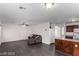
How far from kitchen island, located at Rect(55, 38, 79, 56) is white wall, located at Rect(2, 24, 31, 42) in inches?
254

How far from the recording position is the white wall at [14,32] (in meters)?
9.81

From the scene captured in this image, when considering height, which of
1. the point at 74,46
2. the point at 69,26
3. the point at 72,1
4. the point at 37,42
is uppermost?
the point at 72,1

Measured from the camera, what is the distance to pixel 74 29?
285 inches

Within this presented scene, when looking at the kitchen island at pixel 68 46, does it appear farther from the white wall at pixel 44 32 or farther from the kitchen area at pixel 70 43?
the white wall at pixel 44 32

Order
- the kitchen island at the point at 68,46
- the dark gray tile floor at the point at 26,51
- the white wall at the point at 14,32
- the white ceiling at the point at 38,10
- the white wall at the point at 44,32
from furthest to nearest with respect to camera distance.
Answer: the white wall at the point at 14,32
the white wall at the point at 44,32
the dark gray tile floor at the point at 26,51
the kitchen island at the point at 68,46
the white ceiling at the point at 38,10

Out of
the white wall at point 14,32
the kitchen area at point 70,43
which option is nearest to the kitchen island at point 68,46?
the kitchen area at point 70,43

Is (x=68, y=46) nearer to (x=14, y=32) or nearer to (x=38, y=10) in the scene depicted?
(x=38, y=10)

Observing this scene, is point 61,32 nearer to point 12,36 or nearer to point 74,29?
point 74,29

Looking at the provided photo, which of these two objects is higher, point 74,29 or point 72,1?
point 72,1

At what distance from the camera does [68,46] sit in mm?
5223

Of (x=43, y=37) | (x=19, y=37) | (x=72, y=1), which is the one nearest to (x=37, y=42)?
(x=43, y=37)

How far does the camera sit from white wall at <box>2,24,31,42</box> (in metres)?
9.81

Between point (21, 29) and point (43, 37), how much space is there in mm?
3806

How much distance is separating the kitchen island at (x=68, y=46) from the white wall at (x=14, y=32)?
644 cm
